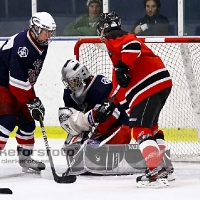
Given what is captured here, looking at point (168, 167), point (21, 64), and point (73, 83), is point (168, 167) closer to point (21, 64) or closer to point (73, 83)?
point (73, 83)

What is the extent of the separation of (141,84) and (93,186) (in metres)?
0.66

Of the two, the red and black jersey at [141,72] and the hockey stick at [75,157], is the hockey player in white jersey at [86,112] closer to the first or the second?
the hockey stick at [75,157]

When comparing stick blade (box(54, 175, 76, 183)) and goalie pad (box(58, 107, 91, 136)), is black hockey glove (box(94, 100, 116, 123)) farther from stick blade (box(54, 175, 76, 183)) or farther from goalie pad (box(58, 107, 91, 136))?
stick blade (box(54, 175, 76, 183))

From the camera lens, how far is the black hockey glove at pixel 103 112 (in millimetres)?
4812

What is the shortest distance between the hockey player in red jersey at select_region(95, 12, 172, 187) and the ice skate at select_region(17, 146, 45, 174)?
0.91 meters

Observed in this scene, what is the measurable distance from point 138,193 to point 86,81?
100 cm

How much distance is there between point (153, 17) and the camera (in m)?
6.78

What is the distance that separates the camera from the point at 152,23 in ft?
22.2

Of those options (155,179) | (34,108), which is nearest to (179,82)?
(34,108)

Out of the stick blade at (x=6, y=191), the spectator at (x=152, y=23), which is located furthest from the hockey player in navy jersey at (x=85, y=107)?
the spectator at (x=152, y=23)

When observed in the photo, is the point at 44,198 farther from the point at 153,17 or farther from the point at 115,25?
the point at 153,17

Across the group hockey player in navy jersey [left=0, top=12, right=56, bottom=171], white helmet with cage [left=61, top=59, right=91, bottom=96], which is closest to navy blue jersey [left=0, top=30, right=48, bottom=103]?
hockey player in navy jersey [left=0, top=12, right=56, bottom=171]

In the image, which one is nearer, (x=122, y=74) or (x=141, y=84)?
(x=122, y=74)

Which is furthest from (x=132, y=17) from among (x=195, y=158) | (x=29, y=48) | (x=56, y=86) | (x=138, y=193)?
(x=138, y=193)
